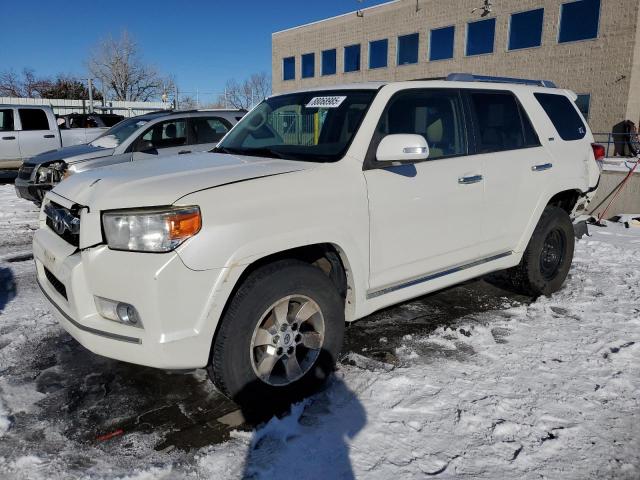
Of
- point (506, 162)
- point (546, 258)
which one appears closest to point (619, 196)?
point (546, 258)

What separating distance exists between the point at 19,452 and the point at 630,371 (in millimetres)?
3707

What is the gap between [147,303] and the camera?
2.55 metres

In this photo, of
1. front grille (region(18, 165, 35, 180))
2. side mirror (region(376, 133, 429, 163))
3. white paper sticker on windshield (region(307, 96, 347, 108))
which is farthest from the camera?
front grille (region(18, 165, 35, 180))

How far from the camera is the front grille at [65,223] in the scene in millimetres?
2980

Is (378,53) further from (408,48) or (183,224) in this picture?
(183,224)

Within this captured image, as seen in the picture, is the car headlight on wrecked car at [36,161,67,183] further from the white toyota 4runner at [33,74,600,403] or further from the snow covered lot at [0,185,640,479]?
the white toyota 4runner at [33,74,600,403]

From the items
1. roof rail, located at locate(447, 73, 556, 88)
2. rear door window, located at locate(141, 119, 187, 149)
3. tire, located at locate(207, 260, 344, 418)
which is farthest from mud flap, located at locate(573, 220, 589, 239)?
rear door window, located at locate(141, 119, 187, 149)

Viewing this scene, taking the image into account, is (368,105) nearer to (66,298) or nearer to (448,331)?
(448,331)

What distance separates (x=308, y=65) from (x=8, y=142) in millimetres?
23422

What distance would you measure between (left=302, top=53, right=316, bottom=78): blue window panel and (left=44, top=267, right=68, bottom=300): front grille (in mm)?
31929

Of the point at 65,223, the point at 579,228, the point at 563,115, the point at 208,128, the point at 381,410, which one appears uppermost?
the point at 563,115

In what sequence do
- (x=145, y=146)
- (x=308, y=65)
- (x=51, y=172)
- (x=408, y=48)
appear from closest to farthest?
1. (x=145, y=146)
2. (x=51, y=172)
3. (x=408, y=48)
4. (x=308, y=65)

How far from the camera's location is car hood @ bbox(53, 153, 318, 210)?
2707 millimetres

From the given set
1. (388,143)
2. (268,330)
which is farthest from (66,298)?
(388,143)
